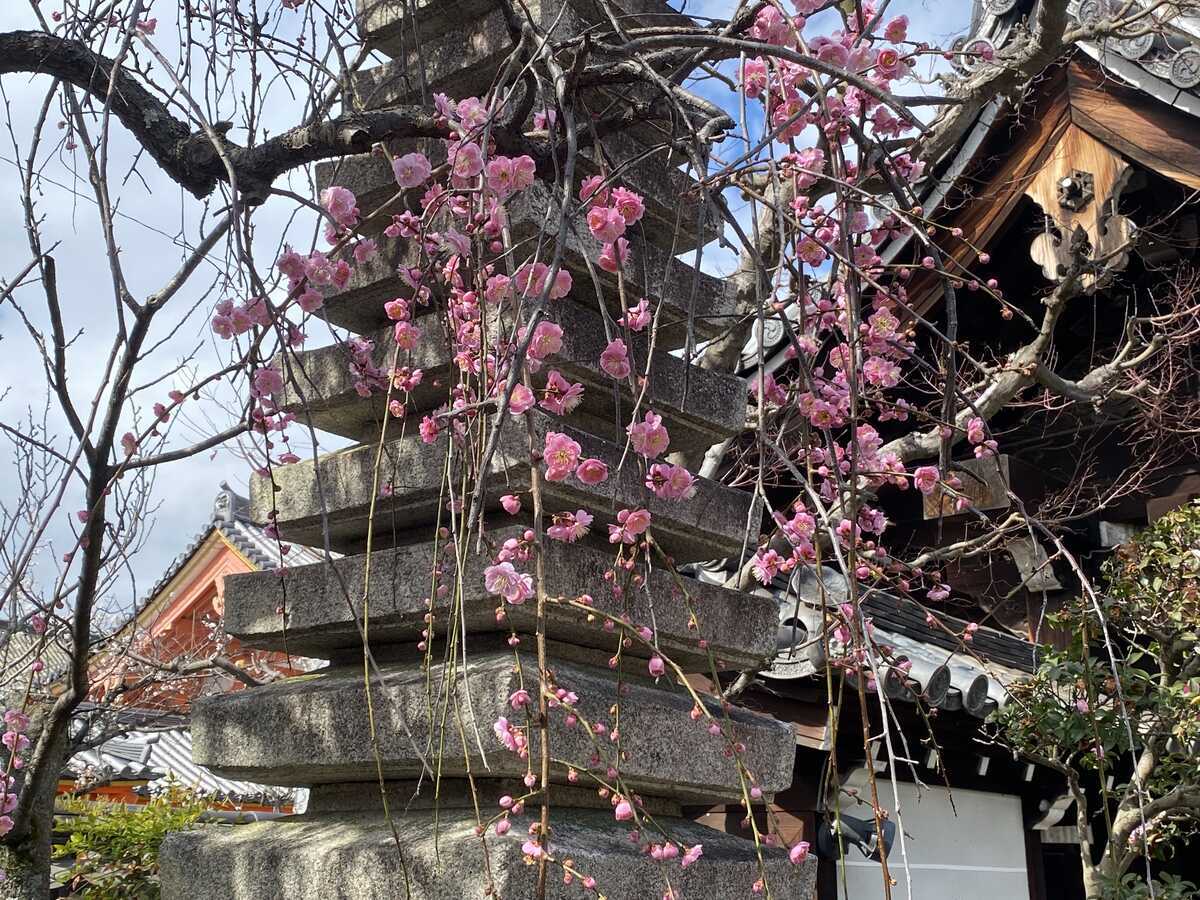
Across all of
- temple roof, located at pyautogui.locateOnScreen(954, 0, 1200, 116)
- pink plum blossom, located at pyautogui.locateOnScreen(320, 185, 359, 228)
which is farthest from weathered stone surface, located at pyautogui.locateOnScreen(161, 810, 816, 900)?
temple roof, located at pyautogui.locateOnScreen(954, 0, 1200, 116)

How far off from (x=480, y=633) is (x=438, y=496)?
286mm

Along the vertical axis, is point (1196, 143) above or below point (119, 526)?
above

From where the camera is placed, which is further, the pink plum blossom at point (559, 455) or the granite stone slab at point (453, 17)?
the granite stone slab at point (453, 17)

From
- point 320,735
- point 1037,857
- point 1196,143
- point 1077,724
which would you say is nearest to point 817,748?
point 1077,724

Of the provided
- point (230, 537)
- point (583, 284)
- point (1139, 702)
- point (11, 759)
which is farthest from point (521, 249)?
point (230, 537)

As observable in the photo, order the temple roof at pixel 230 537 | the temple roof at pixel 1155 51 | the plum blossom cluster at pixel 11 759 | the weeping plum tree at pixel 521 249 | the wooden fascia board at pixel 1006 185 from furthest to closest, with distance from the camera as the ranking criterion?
the temple roof at pixel 230 537
the wooden fascia board at pixel 1006 185
the temple roof at pixel 1155 51
the plum blossom cluster at pixel 11 759
the weeping plum tree at pixel 521 249

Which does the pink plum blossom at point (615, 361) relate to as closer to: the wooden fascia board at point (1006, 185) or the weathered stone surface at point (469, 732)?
the weathered stone surface at point (469, 732)

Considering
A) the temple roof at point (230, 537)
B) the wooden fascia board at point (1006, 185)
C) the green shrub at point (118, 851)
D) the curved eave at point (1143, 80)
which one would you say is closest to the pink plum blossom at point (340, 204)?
the green shrub at point (118, 851)

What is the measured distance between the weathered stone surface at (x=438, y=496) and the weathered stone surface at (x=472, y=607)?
0.33 feet

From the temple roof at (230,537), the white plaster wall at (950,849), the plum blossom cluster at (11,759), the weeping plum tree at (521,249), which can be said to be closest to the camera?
the weeping plum tree at (521,249)

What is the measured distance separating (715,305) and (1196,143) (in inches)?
141

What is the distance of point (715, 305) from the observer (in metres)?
2.61

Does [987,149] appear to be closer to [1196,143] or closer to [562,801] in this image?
[1196,143]

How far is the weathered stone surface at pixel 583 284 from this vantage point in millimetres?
2270
